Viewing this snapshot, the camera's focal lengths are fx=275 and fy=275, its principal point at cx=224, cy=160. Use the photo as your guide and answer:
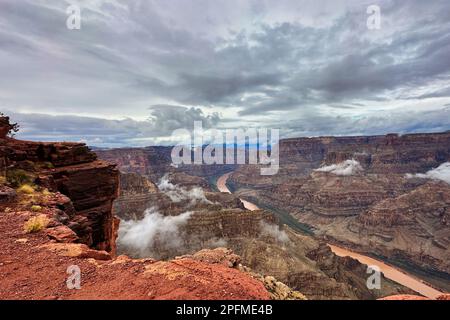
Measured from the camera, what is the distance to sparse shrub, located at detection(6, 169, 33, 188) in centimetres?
1814

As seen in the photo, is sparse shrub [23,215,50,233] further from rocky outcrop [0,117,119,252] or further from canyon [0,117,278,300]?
rocky outcrop [0,117,119,252]

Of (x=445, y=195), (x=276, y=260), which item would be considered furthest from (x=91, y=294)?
(x=445, y=195)

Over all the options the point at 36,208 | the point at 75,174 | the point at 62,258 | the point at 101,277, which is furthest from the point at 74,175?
the point at 101,277

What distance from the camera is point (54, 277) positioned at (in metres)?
8.91

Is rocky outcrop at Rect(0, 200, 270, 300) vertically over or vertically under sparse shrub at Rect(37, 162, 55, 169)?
under

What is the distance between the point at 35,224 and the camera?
42.3 feet

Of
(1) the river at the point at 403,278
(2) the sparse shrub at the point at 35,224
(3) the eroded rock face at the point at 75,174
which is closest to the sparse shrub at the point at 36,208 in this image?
(2) the sparse shrub at the point at 35,224

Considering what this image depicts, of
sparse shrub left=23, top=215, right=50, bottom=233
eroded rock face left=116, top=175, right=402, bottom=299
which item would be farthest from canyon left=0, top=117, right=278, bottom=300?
eroded rock face left=116, top=175, right=402, bottom=299

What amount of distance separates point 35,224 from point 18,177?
8018 millimetres

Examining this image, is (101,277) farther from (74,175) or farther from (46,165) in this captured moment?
(46,165)

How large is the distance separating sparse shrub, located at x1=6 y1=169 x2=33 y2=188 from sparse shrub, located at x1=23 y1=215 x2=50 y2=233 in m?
6.28

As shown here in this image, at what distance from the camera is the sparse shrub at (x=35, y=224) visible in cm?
1270
